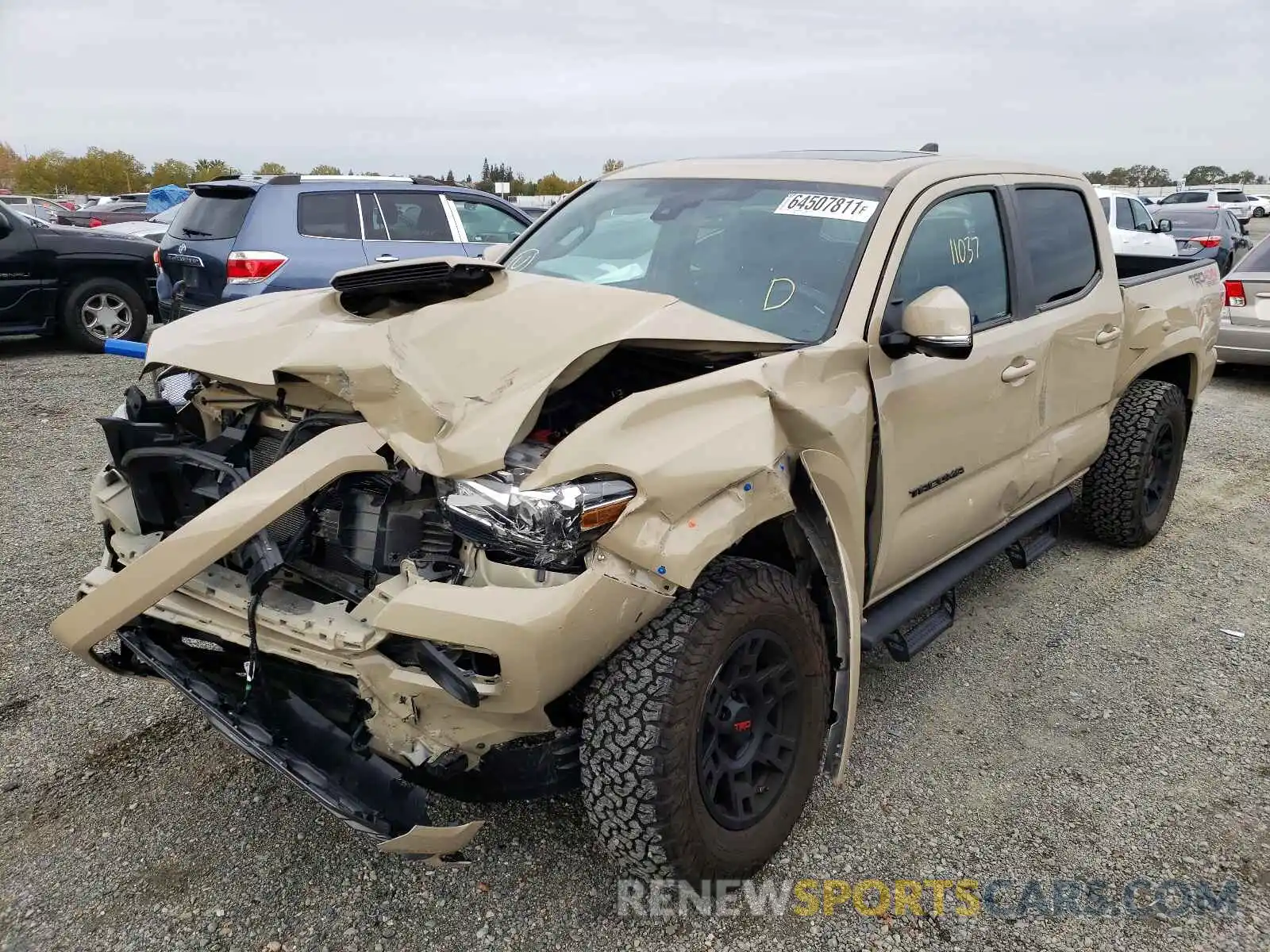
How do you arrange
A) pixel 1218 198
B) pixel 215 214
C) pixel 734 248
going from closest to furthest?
pixel 734 248 < pixel 215 214 < pixel 1218 198

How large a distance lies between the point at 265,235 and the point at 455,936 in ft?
21.3

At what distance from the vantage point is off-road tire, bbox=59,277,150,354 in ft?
30.4

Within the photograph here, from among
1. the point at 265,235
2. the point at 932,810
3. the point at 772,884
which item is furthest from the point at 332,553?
the point at 265,235

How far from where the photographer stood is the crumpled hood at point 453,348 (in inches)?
89.1

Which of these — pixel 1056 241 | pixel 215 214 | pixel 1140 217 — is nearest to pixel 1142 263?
pixel 1056 241

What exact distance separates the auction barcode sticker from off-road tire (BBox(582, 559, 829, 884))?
1330mm

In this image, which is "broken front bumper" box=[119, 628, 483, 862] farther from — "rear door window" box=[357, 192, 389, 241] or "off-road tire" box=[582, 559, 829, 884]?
"rear door window" box=[357, 192, 389, 241]

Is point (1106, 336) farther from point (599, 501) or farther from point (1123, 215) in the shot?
point (1123, 215)

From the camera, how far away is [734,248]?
3.15 meters

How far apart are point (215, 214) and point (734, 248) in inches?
241

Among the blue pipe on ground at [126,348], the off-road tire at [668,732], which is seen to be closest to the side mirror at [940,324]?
the off-road tire at [668,732]

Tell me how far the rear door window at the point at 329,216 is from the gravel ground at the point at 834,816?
4111 mm

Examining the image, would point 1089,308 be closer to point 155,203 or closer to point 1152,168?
point 155,203

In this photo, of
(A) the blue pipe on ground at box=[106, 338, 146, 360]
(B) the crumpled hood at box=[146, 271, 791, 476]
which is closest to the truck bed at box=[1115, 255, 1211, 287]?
(B) the crumpled hood at box=[146, 271, 791, 476]
